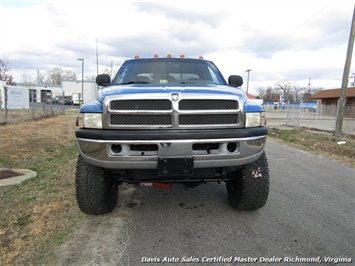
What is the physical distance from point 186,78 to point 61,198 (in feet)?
8.02

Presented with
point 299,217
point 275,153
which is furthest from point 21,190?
Result: point 275,153

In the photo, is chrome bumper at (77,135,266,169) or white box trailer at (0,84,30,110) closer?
chrome bumper at (77,135,266,169)

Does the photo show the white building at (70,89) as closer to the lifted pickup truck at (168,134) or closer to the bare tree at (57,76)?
the bare tree at (57,76)

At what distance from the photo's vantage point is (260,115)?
2.86 meters

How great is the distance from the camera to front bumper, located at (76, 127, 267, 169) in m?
2.54

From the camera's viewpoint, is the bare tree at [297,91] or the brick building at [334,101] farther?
the bare tree at [297,91]

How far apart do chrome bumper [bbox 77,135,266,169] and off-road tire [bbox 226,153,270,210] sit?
420mm

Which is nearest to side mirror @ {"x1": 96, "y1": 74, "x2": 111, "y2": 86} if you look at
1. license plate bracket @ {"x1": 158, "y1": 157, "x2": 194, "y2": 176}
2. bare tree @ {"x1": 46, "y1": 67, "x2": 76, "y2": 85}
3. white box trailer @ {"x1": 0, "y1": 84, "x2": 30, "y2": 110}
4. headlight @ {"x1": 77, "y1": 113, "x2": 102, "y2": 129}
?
headlight @ {"x1": 77, "y1": 113, "x2": 102, "y2": 129}

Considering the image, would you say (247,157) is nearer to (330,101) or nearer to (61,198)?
(61,198)

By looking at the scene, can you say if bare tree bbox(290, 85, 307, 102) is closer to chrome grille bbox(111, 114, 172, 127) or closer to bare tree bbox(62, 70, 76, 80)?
bare tree bbox(62, 70, 76, 80)

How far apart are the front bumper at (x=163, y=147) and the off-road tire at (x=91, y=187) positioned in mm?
360

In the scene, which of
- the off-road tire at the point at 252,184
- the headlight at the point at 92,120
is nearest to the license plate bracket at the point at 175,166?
the headlight at the point at 92,120

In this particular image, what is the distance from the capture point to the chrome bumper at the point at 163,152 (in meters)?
2.54

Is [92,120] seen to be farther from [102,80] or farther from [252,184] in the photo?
[252,184]
